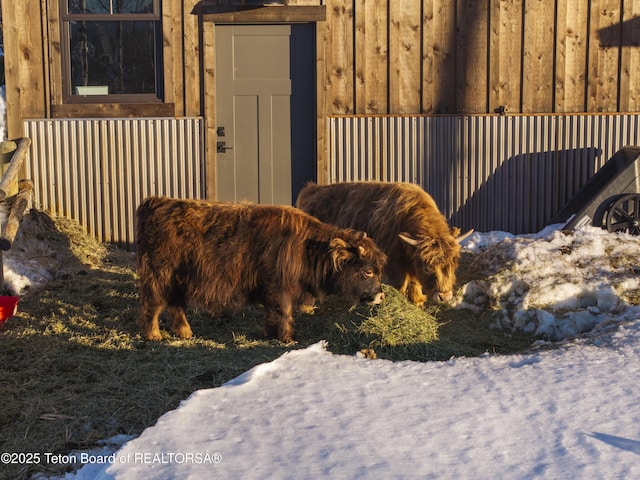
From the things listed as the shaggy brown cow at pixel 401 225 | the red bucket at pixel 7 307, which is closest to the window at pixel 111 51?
the shaggy brown cow at pixel 401 225

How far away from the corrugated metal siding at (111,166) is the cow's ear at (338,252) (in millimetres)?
4214

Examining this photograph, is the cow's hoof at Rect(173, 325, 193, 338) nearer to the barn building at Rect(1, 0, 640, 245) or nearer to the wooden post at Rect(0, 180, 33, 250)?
the wooden post at Rect(0, 180, 33, 250)

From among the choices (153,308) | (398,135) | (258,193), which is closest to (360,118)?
(398,135)

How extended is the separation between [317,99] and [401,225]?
3.36 m

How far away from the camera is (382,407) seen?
178 inches

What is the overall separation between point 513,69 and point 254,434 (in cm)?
787

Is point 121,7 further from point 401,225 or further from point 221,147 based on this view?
point 401,225

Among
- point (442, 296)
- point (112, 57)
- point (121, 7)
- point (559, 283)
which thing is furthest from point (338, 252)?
point (121, 7)

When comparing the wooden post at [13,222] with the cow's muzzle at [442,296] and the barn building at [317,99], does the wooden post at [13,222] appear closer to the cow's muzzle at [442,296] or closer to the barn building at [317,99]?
the barn building at [317,99]

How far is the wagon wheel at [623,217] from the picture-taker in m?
9.43

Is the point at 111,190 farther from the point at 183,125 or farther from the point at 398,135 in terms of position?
the point at 398,135

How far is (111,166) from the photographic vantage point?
34.1 ft

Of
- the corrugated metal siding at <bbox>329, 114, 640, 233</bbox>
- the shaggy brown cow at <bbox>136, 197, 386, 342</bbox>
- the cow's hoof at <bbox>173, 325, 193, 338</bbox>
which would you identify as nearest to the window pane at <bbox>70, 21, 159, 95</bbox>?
the corrugated metal siding at <bbox>329, 114, 640, 233</bbox>

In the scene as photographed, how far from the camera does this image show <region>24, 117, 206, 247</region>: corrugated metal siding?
10281 millimetres
